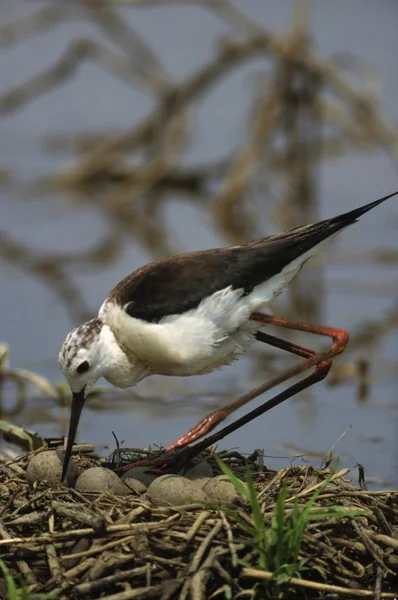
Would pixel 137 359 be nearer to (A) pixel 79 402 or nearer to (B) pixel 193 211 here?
(A) pixel 79 402

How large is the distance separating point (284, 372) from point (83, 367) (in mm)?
950

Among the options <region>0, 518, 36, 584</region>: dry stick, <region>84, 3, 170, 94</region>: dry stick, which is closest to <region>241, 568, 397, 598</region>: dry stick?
<region>0, 518, 36, 584</region>: dry stick

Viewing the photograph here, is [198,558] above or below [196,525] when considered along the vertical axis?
below

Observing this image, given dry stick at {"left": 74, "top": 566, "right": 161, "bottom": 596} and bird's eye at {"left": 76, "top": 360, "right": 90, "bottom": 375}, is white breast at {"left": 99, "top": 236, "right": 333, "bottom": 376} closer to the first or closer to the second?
bird's eye at {"left": 76, "top": 360, "right": 90, "bottom": 375}

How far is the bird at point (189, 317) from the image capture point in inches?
211

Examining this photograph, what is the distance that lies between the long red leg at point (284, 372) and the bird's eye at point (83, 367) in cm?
50

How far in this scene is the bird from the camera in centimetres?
535

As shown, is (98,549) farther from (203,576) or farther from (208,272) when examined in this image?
(208,272)

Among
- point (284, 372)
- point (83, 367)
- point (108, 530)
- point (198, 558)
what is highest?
point (284, 372)

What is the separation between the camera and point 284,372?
5750 millimetres

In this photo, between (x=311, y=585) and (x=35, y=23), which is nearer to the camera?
(x=311, y=585)

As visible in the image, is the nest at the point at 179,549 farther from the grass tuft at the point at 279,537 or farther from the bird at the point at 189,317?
the bird at the point at 189,317

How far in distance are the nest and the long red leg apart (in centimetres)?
63

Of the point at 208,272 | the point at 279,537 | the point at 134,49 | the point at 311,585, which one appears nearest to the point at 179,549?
the point at 279,537
